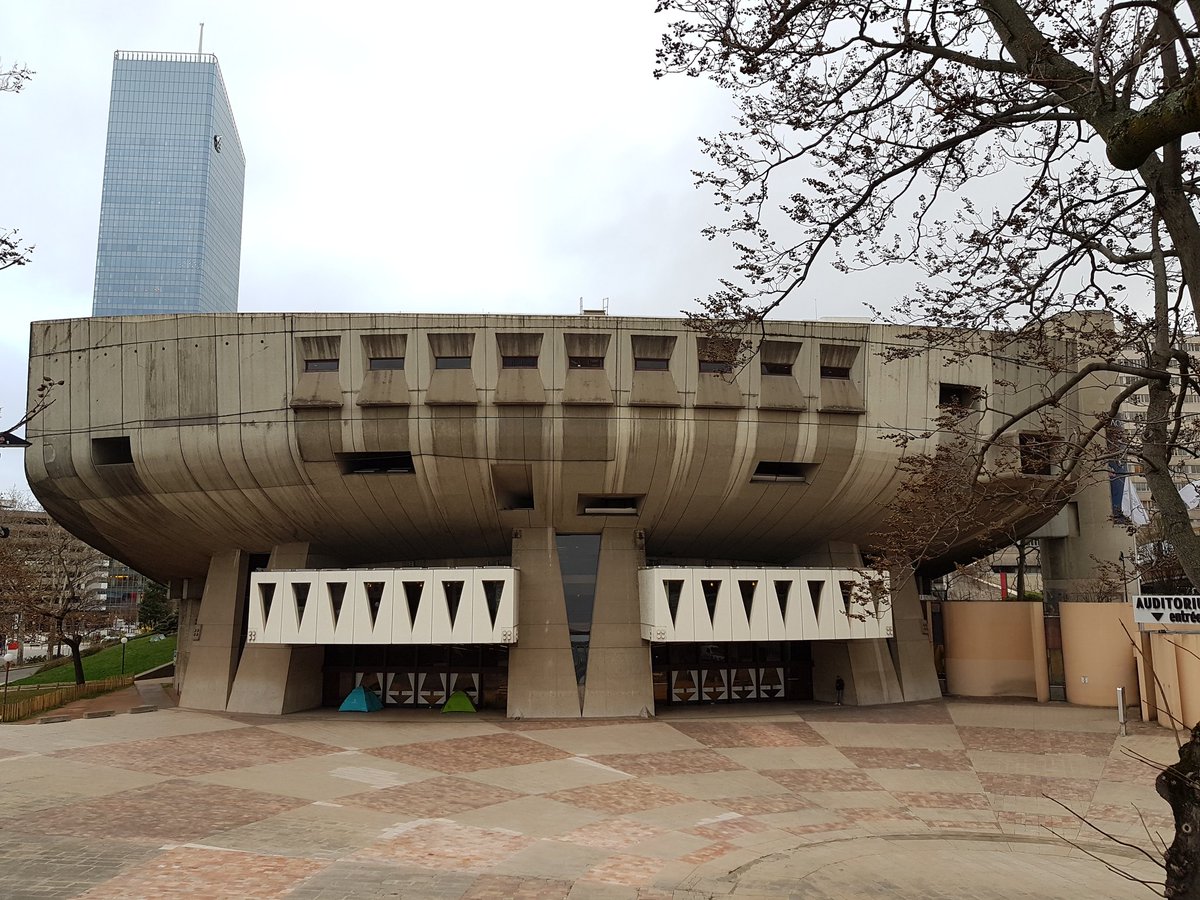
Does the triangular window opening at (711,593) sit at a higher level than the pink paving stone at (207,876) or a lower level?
higher

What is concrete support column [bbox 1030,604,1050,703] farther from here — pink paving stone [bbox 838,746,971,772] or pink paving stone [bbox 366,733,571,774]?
pink paving stone [bbox 366,733,571,774]

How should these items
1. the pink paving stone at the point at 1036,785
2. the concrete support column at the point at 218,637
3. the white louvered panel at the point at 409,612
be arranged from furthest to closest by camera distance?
the concrete support column at the point at 218,637 < the white louvered panel at the point at 409,612 < the pink paving stone at the point at 1036,785

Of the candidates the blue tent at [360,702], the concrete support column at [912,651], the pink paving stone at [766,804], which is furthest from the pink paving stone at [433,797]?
the concrete support column at [912,651]

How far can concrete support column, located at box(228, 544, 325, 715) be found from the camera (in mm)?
26859

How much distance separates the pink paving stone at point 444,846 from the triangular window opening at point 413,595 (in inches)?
392

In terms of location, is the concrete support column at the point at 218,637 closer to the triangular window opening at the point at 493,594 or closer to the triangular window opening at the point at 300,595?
the triangular window opening at the point at 300,595

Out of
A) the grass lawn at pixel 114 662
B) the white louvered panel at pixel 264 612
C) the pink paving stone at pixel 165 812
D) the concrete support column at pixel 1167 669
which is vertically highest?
the white louvered panel at pixel 264 612

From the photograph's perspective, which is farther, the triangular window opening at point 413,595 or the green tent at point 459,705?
the green tent at point 459,705

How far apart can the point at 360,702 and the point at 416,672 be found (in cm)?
258

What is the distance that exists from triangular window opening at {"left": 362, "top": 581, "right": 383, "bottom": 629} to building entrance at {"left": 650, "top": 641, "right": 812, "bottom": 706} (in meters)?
9.86

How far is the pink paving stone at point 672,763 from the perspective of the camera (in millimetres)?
20188

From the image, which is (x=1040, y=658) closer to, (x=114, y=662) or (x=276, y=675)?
(x=276, y=675)

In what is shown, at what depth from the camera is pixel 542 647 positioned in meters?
26.3

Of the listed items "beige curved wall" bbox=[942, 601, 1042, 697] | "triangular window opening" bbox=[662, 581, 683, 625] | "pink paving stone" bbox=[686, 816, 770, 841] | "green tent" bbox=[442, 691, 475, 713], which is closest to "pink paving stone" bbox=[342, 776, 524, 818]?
"pink paving stone" bbox=[686, 816, 770, 841]
